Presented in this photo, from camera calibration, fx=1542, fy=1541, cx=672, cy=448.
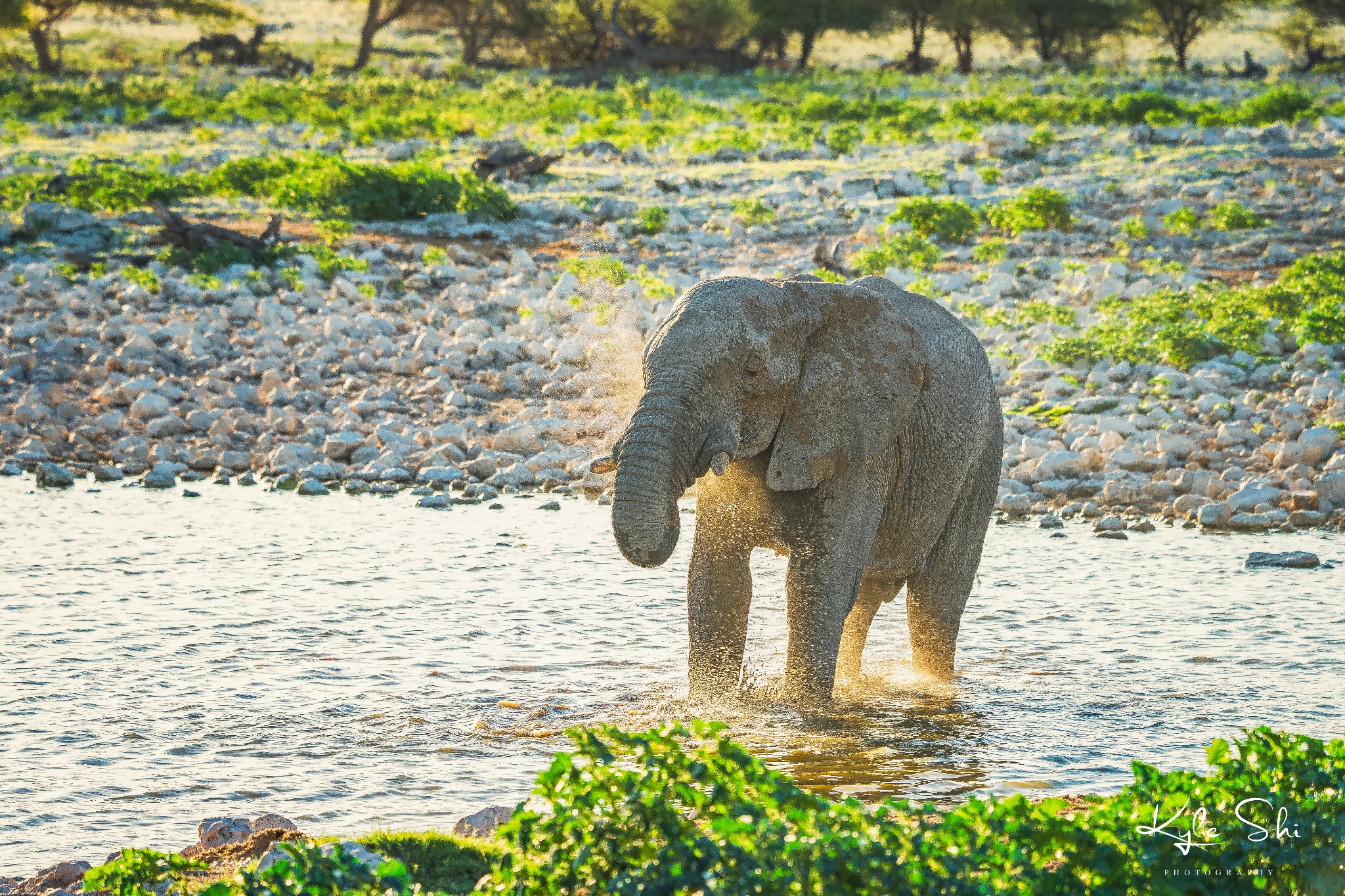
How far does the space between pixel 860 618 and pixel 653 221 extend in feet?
37.8

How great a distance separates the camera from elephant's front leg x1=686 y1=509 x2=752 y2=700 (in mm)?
6156

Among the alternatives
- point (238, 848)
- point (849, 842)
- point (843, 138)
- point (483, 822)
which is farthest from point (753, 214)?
point (849, 842)

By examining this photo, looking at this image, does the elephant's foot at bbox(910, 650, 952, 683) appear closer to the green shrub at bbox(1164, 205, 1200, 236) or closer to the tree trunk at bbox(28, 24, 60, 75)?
the green shrub at bbox(1164, 205, 1200, 236)

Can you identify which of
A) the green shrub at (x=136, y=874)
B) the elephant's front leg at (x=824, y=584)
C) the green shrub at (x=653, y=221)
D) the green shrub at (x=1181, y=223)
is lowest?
the green shrub at (x=136, y=874)

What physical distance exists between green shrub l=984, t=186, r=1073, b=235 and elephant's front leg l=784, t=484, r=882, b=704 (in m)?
12.3

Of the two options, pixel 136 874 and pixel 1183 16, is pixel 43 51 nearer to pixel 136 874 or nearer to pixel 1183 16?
pixel 1183 16

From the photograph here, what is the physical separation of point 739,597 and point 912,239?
35.7ft

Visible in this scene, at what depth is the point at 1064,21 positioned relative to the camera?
45906 millimetres

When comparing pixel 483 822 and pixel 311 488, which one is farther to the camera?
pixel 311 488

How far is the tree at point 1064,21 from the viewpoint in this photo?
44938 millimetres

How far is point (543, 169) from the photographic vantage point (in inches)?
862

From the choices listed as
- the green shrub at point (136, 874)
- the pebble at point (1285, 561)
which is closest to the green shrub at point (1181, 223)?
the pebble at point (1285, 561)

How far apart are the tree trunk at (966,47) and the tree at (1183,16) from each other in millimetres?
5641

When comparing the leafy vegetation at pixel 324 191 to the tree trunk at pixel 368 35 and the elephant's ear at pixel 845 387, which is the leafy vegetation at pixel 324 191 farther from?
the tree trunk at pixel 368 35
